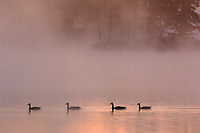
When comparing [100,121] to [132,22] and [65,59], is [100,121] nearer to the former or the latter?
[132,22]

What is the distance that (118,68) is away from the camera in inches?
4555

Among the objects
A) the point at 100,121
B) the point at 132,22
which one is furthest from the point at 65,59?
the point at 100,121

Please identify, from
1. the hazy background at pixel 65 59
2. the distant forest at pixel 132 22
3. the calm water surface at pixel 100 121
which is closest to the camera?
the calm water surface at pixel 100 121

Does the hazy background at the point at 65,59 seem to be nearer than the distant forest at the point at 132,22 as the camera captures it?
Yes

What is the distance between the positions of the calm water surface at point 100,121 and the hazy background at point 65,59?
104 ft

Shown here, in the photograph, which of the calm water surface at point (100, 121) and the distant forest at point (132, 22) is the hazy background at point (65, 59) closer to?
the distant forest at point (132, 22)

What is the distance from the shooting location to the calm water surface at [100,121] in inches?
1501

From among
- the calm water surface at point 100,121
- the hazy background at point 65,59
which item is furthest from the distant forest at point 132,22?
the calm water surface at point 100,121

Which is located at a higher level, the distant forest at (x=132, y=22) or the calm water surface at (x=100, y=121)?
the distant forest at (x=132, y=22)

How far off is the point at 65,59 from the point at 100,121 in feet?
276

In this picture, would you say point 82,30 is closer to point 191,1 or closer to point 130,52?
point 130,52

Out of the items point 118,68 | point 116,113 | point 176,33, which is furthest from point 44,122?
point 118,68

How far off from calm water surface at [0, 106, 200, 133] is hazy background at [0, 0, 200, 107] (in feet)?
104

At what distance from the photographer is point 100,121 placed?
138ft
